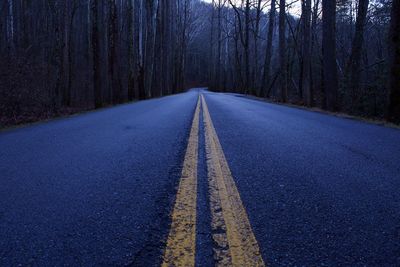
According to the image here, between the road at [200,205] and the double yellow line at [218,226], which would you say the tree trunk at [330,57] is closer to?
the road at [200,205]

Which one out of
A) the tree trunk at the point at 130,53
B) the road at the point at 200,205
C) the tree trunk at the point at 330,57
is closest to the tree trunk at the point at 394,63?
the tree trunk at the point at 330,57

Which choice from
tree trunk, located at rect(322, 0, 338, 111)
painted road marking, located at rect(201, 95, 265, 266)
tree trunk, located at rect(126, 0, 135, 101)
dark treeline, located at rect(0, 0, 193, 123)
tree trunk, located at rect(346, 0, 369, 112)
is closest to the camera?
painted road marking, located at rect(201, 95, 265, 266)

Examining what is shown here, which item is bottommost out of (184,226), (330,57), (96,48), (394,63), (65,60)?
(184,226)

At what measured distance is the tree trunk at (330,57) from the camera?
13523 mm

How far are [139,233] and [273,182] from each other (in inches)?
57.0

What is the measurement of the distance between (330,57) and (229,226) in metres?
12.9

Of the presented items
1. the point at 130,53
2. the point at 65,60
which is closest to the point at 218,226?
the point at 130,53

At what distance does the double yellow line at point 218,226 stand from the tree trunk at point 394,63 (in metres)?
7.29

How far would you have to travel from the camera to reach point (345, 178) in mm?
3357

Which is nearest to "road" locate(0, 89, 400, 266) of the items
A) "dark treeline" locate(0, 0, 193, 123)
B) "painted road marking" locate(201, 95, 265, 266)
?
"painted road marking" locate(201, 95, 265, 266)

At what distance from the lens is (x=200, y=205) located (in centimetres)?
256

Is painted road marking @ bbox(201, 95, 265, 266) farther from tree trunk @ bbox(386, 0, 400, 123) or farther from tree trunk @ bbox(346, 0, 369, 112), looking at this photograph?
tree trunk @ bbox(346, 0, 369, 112)

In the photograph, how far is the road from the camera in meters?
1.84

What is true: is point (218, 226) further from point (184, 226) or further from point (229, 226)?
point (184, 226)
